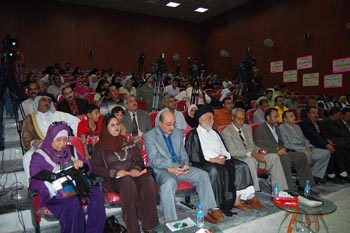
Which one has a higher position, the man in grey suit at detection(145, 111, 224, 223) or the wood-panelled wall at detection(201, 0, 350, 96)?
the wood-panelled wall at detection(201, 0, 350, 96)

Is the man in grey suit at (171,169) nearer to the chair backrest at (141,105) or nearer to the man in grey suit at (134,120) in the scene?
the man in grey suit at (134,120)

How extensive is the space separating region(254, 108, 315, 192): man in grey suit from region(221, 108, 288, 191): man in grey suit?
0.12 metres

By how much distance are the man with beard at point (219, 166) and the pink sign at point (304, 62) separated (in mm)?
6865

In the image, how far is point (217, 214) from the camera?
2723mm

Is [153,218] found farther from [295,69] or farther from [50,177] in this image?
[295,69]

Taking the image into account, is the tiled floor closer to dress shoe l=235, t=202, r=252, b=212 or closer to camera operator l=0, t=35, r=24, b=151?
dress shoe l=235, t=202, r=252, b=212

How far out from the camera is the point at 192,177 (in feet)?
8.91

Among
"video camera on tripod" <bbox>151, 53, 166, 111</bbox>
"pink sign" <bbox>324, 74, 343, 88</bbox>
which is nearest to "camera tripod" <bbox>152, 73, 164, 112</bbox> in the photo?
"video camera on tripod" <bbox>151, 53, 166, 111</bbox>

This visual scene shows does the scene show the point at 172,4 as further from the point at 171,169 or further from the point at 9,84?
the point at 171,169

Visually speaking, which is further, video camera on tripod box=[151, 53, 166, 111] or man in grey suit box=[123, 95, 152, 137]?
video camera on tripod box=[151, 53, 166, 111]

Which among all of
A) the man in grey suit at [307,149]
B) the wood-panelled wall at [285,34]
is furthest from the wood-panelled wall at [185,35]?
the man in grey suit at [307,149]

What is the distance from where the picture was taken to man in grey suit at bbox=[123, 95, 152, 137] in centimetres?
384

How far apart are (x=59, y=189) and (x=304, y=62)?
28.4 feet

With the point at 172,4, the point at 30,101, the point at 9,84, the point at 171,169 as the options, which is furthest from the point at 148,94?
the point at 172,4
